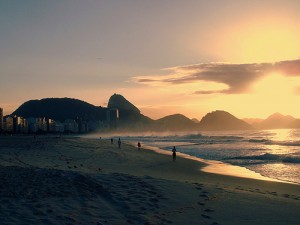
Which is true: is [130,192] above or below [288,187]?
above

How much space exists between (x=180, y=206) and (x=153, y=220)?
2.15m

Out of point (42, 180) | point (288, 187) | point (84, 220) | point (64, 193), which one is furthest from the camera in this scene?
point (288, 187)

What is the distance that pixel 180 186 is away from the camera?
50.7ft

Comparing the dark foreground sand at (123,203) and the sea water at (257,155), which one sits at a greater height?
the dark foreground sand at (123,203)

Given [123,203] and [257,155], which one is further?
[257,155]

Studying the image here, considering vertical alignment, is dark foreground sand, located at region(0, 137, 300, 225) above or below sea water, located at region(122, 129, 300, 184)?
above

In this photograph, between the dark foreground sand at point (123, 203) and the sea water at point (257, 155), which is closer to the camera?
the dark foreground sand at point (123, 203)

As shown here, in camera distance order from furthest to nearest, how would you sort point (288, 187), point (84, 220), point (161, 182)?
point (288, 187)
point (161, 182)
point (84, 220)

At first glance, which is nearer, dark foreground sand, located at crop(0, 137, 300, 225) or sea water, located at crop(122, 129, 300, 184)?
dark foreground sand, located at crop(0, 137, 300, 225)

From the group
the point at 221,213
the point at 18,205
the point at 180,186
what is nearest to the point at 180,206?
the point at 221,213

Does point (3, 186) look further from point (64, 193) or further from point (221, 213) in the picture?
point (221, 213)

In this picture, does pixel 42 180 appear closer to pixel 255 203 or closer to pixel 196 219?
pixel 196 219

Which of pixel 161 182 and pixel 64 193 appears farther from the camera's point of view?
pixel 161 182

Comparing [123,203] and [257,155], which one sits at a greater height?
[123,203]
